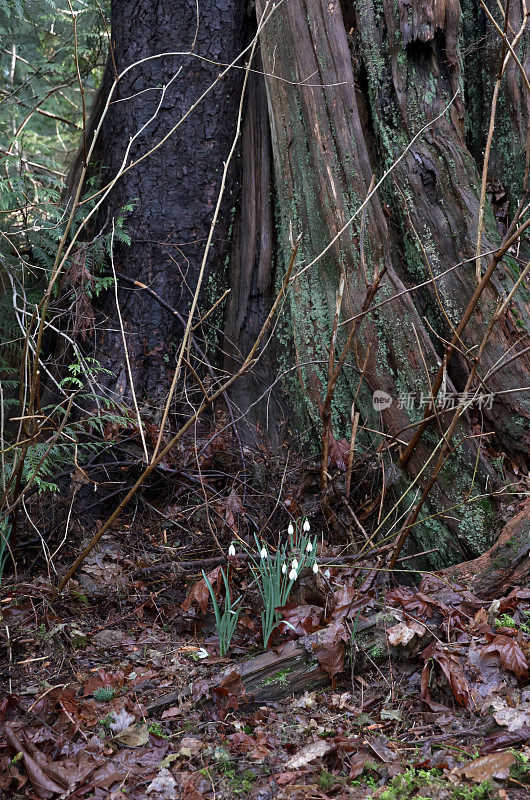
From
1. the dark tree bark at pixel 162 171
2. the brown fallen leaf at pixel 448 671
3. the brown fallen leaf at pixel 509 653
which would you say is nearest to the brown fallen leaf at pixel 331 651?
the brown fallen leaf at pixel 448 671

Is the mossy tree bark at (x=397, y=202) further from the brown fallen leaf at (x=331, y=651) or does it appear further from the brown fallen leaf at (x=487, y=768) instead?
the brown fallen leaf at (x=487, y=768)

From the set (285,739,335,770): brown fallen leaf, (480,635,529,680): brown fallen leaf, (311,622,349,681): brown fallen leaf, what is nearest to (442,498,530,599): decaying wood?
(480,635,529,680): brown fallen leaf

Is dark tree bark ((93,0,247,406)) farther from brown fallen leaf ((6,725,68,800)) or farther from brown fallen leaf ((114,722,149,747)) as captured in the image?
brown fallen leaf ((6,725,68,800))

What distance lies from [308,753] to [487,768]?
0.52 metres

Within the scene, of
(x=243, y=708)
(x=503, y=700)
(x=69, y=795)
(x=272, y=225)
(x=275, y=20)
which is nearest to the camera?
(x=69, y=795)

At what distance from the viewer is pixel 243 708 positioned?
207 cm

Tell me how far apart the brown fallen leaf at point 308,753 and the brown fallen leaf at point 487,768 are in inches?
14.8

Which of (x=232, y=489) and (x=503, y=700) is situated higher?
(x=232, y=489)

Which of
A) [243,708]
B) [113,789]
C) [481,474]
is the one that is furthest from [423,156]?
[113,789]

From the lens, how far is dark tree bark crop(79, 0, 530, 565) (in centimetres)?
298

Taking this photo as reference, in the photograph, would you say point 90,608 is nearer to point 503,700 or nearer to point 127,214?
point 503,700

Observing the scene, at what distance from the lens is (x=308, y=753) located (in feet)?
5.88

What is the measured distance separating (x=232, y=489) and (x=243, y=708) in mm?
1284

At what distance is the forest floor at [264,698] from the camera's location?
5.61ft
